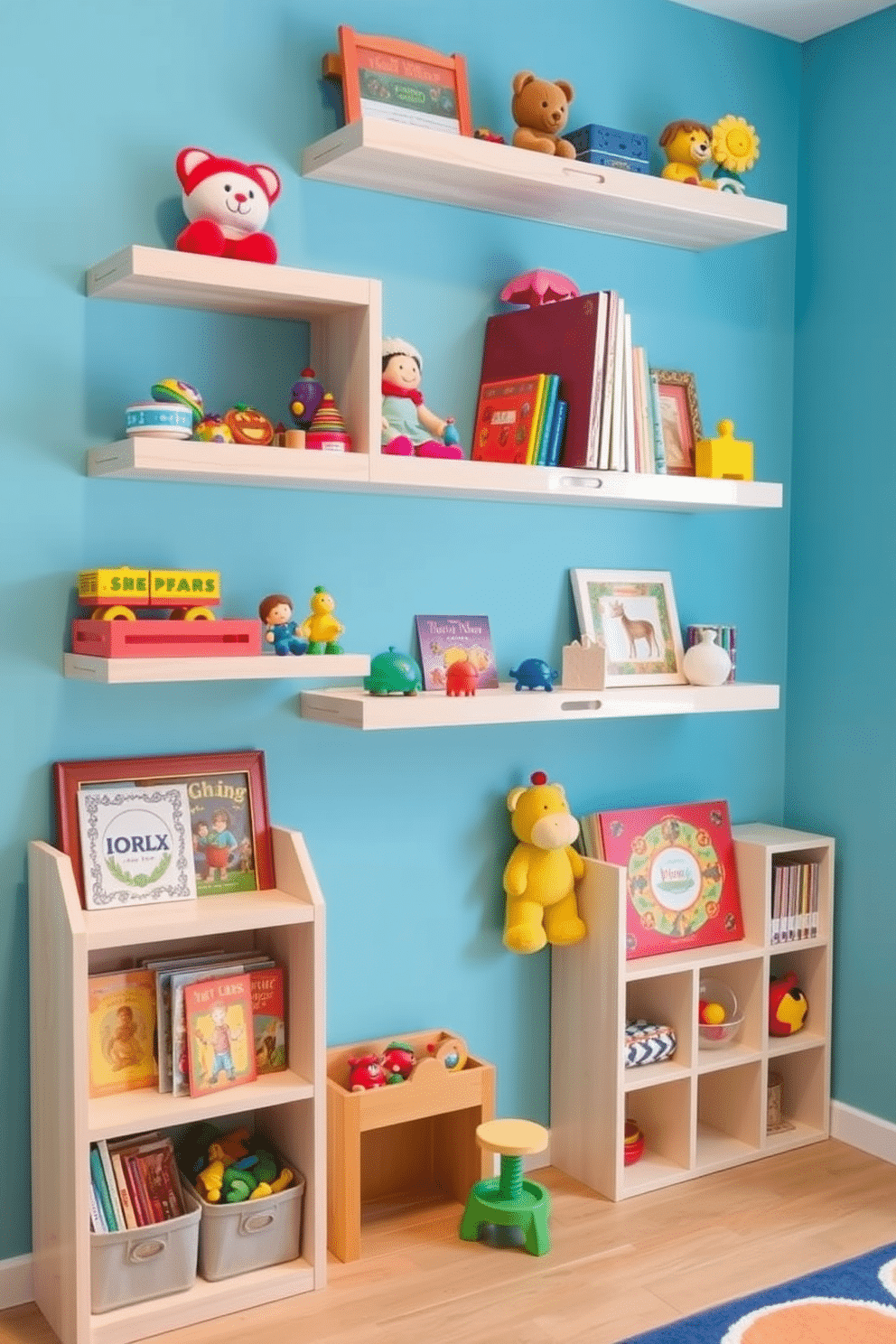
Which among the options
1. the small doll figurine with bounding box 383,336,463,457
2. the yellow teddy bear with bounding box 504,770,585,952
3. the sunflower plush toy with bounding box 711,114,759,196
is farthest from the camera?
the sunflower plush toy with bounding box 711,114,759,196

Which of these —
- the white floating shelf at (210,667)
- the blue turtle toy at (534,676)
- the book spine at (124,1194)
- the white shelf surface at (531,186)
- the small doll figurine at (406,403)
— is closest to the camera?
the white floating shelf at (210,667)

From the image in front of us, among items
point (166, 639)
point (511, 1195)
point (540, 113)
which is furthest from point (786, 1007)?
point (540, 113)

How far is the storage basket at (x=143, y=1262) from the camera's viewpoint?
6.50 ft

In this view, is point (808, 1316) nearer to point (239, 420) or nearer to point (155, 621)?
point (155, 621)

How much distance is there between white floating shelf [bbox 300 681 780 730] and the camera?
214 cm

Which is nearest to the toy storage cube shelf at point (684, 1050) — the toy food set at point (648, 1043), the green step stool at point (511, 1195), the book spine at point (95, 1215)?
the toy food set at point (648, 1043)

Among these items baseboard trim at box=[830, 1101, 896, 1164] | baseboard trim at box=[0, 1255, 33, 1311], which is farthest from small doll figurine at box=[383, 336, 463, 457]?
baseboard trim at box=[830, 1101, 896, 1164]

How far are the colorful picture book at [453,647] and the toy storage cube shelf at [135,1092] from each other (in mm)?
407

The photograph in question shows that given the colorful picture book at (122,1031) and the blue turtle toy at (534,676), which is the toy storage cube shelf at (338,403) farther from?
the colorful picture book at (122,1031)

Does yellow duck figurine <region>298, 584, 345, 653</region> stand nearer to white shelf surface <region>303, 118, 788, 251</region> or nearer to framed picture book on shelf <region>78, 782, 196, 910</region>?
framed picture book on shelf <region>78, 782, 196, 910</region>

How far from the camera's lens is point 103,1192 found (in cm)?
200

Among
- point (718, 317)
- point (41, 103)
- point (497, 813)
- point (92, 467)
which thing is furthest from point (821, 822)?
point (41, 103)

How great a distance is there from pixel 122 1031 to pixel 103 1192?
227 millimetres

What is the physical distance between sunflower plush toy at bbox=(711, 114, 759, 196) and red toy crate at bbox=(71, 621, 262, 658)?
4.23 feet
